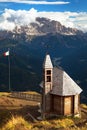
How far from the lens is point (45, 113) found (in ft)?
187

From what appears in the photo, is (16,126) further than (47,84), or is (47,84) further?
(47,84)

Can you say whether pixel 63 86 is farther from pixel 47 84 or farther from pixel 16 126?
pixel 16 126

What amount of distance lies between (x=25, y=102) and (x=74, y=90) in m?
17.3

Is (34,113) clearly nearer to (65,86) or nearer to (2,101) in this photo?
(65,86)

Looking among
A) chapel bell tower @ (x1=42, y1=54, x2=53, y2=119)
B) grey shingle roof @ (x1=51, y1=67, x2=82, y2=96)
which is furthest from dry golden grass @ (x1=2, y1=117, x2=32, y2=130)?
grey shingle roof @ (x1=51, y1=67, x2=82, y2=96)

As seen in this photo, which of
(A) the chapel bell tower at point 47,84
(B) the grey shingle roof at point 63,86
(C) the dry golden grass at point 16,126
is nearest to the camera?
(C) the dry golden grass at point 16,126

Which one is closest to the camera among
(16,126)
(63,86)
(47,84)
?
(16,126)

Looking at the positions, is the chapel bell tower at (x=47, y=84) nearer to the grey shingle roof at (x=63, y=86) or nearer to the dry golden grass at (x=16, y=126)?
the grey shingle roof at (x=63, y=86)

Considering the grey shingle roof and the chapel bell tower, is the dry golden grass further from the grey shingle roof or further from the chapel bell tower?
the grey shingle roof

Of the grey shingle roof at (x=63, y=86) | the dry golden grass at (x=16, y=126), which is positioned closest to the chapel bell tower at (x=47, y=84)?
the grey shingle roof at (x=63, y=86)

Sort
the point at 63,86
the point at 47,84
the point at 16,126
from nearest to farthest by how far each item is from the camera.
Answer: the point at 16,126
the point at 47,84
the point at 63,86

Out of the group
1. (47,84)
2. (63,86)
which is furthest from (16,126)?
(63,86)

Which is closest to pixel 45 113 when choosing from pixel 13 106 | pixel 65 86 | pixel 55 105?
pixel 55 105

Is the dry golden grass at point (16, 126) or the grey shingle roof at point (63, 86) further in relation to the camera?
the grey shingle roof at point (63, 86)
